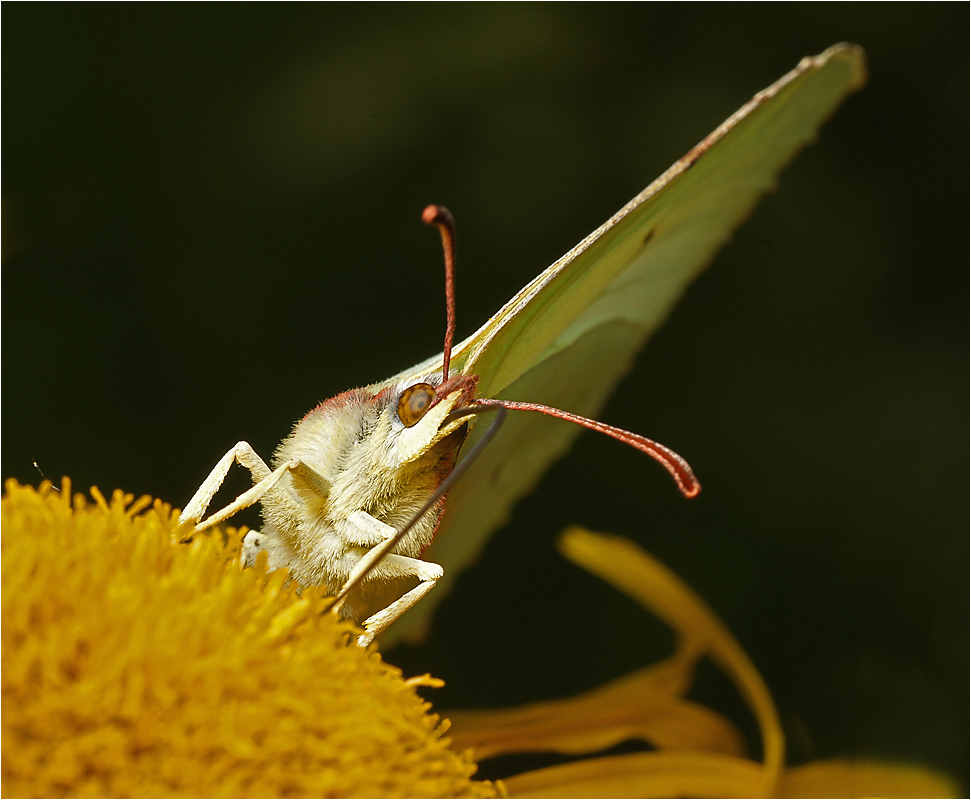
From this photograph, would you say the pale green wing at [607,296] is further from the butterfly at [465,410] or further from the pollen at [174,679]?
the pollen at [174,679]

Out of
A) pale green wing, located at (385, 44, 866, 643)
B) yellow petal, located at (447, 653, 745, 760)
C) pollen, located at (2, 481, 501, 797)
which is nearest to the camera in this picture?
pollen, located at (2, 481, 501, 797)

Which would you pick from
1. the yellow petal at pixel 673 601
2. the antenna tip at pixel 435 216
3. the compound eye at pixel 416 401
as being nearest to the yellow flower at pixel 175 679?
the compound eye at pixel 416 401

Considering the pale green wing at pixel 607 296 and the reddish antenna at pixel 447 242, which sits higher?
the reddish antenna at pixel 447 242

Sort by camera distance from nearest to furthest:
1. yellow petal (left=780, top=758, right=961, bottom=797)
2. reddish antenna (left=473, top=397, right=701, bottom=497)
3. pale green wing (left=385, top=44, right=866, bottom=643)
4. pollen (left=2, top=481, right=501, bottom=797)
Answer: pollen (left=2, top=481, right=501, bottom=797)
reddish antenna (left=473, top=397, right=701, bottom=497)
pale green wing (left=385, top=44, right=866, bottom=643)
yellow petal (left=780, top=758, right=961, bottom=797)

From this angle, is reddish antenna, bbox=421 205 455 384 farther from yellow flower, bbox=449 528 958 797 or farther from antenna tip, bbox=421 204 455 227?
yellow flower, bbox=449 528 958 797

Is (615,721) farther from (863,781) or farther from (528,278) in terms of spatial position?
(528,278)

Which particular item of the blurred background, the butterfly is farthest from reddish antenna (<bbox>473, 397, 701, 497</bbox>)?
the blurred background

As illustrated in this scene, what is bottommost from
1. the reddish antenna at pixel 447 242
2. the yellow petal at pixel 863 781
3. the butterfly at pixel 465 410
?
the yellow petal at pixel 863 781
